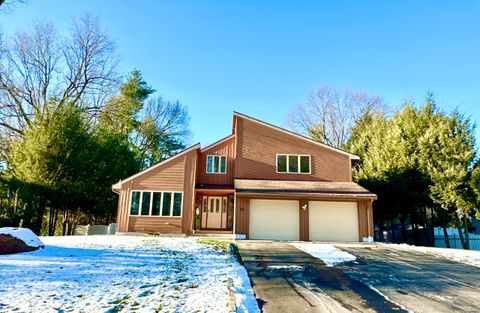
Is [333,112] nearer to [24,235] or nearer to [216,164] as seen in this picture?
[216,164]

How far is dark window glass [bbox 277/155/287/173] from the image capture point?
60.3ft

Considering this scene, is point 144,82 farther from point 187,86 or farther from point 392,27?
point 392,27

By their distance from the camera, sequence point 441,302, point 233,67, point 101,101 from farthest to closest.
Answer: point 101,101
point 233,67
point 441,302

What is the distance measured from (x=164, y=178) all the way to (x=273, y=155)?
651 centimetres

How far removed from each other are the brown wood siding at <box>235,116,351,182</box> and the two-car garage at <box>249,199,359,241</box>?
2.11 m

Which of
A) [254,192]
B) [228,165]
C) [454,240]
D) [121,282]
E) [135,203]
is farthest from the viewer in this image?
[454,240]

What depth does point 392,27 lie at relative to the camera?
50.1 ft

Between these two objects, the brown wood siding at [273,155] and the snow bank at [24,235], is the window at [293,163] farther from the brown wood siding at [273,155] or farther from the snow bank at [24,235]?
the snow bank at [24,235]

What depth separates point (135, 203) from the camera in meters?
16.7

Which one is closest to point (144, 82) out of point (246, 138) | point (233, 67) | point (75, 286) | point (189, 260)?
point (233, 67)

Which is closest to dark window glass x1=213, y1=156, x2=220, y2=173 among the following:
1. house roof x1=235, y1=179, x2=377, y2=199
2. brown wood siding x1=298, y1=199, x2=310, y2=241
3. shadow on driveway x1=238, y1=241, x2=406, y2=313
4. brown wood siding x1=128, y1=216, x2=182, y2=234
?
house roof x1=235, y1=179, x2=377, y2=199

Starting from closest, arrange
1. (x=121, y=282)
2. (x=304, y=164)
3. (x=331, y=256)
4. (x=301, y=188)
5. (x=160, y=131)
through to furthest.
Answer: (x=121, y=282)
(x=331, y=256)
(x=301, y=188)
(x=304, y=164)
(x=160, y=131)

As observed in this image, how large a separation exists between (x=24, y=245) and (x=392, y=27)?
17724mm

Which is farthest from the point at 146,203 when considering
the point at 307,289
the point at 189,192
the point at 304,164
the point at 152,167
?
the point at 307,289
